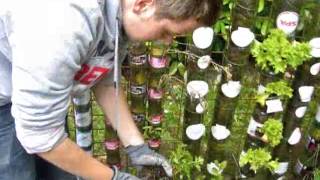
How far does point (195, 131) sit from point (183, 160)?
0.17 m

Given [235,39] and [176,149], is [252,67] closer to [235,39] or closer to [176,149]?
[235,39]

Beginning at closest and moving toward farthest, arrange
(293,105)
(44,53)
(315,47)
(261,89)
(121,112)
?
(44,53)
(121,112)
(315,47)
(261,89)
(293,105)

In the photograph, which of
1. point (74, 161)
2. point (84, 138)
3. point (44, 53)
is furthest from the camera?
point (84, 138)

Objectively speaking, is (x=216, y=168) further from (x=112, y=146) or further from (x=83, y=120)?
(x=83, y=120)

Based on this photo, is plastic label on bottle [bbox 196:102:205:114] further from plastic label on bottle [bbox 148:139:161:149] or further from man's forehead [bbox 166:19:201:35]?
man's forehead [bbox 166:19:201:35]

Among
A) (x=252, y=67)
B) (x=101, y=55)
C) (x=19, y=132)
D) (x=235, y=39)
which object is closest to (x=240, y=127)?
(x=252, y=67)

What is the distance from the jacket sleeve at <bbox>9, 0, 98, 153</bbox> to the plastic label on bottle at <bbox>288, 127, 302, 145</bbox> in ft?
4.52

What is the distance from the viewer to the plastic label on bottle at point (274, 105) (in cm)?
231

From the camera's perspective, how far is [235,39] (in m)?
2.13

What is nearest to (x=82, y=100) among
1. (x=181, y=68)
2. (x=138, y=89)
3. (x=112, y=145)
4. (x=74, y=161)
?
(x=138, y=89)

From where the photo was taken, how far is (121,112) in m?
2.03

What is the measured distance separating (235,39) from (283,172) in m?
0.87

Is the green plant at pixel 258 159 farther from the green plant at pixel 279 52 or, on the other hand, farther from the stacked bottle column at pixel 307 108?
the green plant at pixel 279 52

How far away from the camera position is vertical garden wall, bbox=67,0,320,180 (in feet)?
6.89
